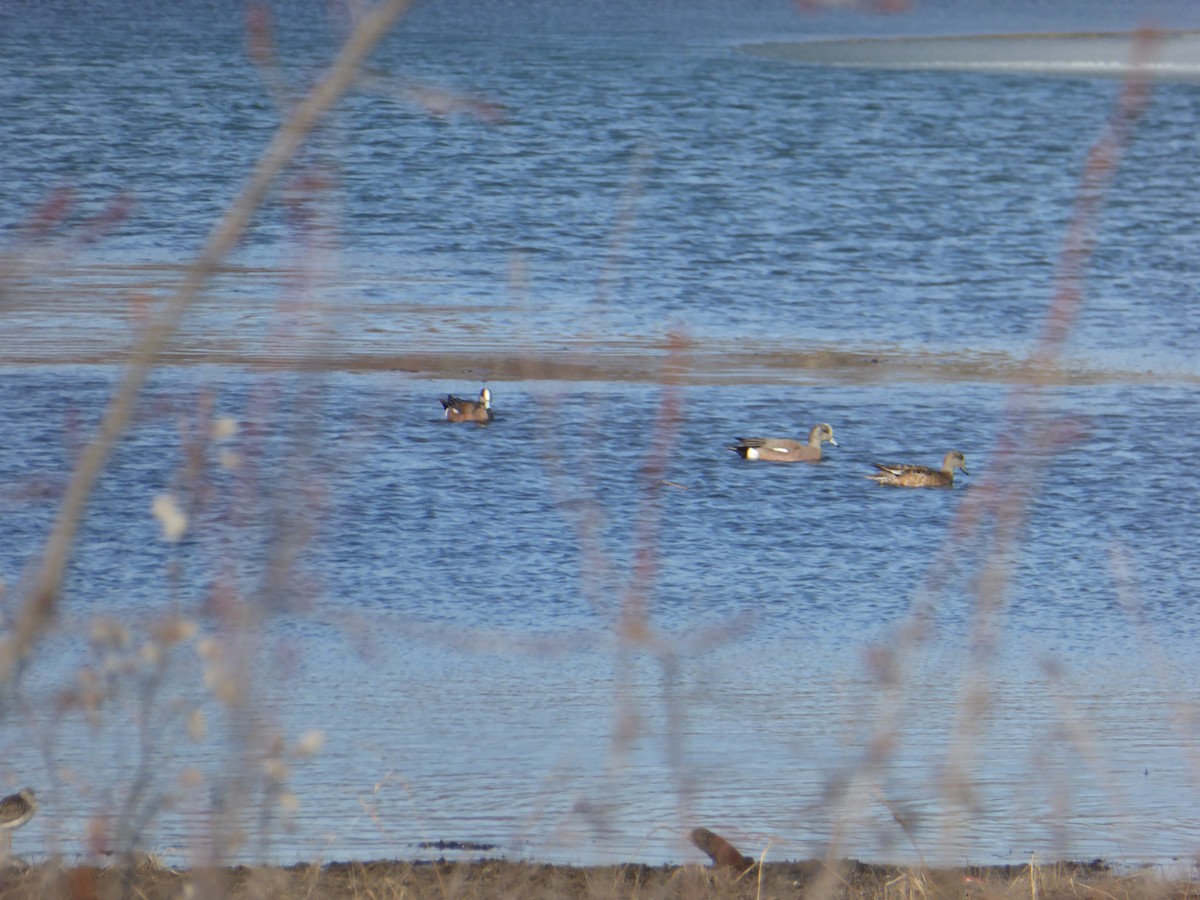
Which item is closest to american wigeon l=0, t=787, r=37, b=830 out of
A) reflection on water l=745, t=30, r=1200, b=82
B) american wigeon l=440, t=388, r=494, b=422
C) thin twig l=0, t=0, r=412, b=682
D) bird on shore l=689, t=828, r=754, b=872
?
thin twig l=0, t=0, r=412, b=682

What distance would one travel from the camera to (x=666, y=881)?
410cm

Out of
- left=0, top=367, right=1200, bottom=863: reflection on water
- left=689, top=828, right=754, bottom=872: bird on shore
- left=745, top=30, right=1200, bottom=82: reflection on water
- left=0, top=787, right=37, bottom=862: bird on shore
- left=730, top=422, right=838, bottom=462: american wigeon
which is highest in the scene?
left=0, top=787, right=37, bottom=862: bird on shore

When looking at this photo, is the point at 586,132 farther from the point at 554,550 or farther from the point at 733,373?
the point at 554,550

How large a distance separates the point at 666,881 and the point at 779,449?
487 cm

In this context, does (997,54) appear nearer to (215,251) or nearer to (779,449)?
(779,449)

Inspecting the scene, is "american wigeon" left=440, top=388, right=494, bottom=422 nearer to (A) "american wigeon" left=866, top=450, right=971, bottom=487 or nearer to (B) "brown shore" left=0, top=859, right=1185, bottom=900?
(A) "american wigeon" left=866, top=450, right=971, bottom=487

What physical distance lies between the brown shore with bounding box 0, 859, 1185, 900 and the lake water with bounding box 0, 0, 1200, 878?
0.42 feet

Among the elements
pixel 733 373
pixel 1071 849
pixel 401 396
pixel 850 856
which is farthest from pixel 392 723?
pixel 733 373

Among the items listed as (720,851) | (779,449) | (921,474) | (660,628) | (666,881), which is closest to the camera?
(666,881)

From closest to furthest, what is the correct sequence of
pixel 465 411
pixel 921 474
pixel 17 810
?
pixel 17 810 < pixel 921 474 < pixel 465 411

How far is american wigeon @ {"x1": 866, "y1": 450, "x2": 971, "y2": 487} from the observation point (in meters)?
8.54

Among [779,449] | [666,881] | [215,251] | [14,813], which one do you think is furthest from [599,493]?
[215,251]

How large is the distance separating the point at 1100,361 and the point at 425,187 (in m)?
7.48

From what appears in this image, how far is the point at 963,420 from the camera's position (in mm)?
10047
